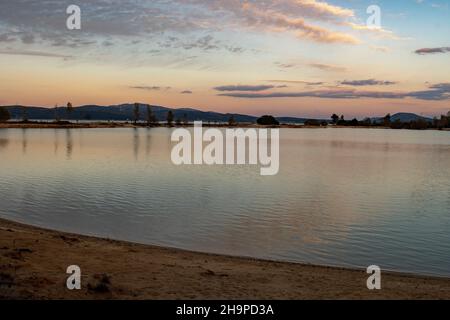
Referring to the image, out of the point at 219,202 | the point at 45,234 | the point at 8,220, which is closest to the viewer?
the point at 45,234

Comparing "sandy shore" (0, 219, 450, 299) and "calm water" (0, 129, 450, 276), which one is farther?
"calm water" (0, 129, 450, 276)

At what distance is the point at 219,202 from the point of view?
28.0 m

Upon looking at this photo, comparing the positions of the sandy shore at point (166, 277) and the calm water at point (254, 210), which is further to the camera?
the calm water at point (254, 210)

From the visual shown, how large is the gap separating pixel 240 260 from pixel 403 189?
78.5 feet

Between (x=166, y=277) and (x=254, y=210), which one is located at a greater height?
(x=166, y=277)

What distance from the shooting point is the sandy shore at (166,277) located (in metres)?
11.0

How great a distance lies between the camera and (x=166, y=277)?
12492 mm

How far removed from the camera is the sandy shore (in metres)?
11.0

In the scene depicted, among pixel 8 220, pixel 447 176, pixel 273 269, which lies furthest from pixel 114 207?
pixel 447 176

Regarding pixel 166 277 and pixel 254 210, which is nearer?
pixel 166 277
